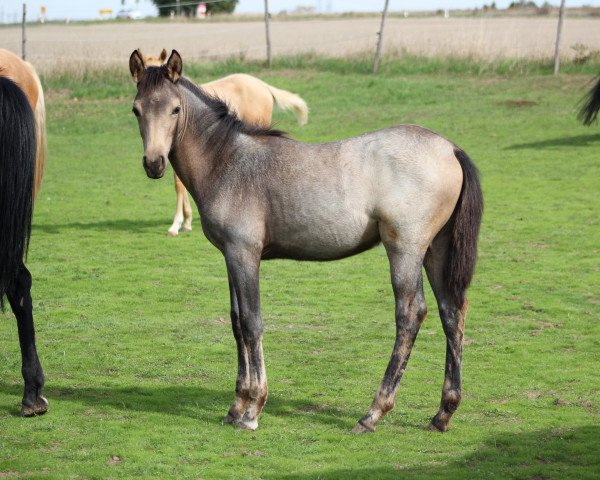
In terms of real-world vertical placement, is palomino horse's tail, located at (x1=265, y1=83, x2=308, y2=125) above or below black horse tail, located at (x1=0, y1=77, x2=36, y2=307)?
below

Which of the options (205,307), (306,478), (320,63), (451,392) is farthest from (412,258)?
(320,63)

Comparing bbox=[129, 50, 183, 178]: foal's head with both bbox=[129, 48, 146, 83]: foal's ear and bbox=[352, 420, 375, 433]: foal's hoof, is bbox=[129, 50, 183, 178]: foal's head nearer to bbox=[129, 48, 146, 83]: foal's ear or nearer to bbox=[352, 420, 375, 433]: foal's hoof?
bbox=[129, 48, 146, 83]: foal's ear

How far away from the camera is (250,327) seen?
6395mm

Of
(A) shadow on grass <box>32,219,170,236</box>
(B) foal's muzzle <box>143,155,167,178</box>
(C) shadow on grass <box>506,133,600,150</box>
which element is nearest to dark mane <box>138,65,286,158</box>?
(B) foal's muzzle <box>143,155,167,178</box>

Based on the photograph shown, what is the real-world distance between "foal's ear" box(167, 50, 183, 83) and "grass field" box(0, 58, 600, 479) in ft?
7.52

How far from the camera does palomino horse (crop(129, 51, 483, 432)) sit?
6207mm

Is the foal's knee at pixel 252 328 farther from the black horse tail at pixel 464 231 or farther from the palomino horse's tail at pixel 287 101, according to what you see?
the palomino horse's tail at pixel 287 101

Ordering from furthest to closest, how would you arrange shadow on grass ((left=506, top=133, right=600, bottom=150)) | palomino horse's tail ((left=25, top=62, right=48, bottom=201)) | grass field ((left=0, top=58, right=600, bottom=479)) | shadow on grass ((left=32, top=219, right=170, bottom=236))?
shadow on grass ((left=506, top=133, right=600, bottom=150)) → shadow on grass ((left=32, top=219, right=170, bottom=236)) → palomino horse's tail ((left=25, top=62, right=48, bottom=201)) → grass field ((left=0, top=58, right=600, bottom=479))

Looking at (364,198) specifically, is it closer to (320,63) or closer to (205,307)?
(205,307)

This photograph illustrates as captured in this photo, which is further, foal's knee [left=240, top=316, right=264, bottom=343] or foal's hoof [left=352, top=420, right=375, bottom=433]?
foal's knee [left=240, top=316, right=264, bottom=343]

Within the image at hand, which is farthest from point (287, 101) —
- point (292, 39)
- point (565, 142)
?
point (292, 39)

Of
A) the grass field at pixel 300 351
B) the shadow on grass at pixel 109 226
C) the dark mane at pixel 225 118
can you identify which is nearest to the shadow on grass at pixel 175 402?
the grass field at pixel 300 351

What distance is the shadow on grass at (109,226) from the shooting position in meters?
13.9

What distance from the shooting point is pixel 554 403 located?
6.85 meters
